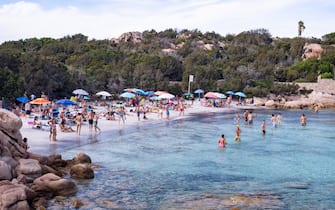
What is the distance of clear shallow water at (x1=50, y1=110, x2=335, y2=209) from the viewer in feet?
42.9

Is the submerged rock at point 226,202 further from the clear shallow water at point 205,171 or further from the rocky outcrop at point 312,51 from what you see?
the rocky outcrop at point 312,51

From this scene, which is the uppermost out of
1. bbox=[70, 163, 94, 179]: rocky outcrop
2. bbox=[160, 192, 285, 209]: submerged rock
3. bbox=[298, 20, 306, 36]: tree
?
bbox=[298, 20, 306, 36]: tree

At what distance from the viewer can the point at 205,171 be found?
1766 centimetres

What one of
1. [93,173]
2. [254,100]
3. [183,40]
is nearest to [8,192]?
[93,173]

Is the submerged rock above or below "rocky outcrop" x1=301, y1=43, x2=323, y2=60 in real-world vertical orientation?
below

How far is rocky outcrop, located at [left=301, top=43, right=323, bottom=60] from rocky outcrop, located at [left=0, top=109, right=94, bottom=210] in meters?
78.9

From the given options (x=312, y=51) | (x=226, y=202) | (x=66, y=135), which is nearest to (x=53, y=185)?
(x=226, y=202)

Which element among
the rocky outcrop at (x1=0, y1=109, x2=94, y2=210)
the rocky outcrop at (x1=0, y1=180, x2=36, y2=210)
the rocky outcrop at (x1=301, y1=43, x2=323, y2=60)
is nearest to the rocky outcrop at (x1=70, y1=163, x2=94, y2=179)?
the rocky outcrop at (x1=0, y1=109, x2=94, y2=210)

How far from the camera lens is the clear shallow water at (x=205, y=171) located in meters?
13.1

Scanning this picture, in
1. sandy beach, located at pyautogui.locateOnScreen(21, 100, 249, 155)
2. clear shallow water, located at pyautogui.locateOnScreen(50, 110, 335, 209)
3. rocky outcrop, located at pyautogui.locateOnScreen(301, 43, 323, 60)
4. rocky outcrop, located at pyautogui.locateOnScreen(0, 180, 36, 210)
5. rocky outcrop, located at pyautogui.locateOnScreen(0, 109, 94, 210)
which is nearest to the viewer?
rocky outcrop, located at pyautogui.locateOnScreen(0, 180, 36, 210)

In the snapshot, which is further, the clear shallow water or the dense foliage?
the dense foliage

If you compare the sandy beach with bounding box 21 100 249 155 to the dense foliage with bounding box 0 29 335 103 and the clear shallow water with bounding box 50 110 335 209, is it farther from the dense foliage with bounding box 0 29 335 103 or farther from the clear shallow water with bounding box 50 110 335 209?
the dense foliage with bounding box 0 29 335 103

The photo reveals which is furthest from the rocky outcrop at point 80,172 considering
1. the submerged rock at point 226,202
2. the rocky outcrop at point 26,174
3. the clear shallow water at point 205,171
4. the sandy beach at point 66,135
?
the submerged rock at point 226,202

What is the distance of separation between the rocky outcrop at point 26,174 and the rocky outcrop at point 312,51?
259ft
